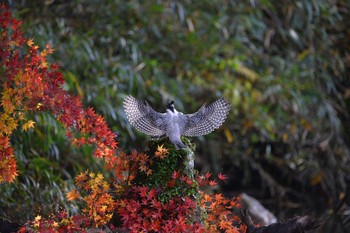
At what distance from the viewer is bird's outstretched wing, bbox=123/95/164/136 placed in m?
2.58

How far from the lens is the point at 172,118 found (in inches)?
100

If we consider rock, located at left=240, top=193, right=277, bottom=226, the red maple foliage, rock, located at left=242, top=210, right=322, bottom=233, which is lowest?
rock, located at left=240, top=193, right=277, bottom=226

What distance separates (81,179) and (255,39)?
4022 mm

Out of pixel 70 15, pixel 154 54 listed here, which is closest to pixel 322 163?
pixel 154 54

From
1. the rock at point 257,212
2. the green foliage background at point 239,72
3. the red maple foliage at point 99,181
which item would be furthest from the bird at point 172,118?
the green foliage background at point 239,72

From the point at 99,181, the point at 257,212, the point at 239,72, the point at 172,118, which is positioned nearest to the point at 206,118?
the point at 172,118

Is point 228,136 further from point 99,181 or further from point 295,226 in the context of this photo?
point 99,181

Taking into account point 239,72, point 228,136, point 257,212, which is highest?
point 239,72

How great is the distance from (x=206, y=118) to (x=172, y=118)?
6.2 inches

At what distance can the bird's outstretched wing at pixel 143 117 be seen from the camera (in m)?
2.58

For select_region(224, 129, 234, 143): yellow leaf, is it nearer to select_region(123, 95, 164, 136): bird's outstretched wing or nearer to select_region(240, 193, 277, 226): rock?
select_region(240, 193, 277, 226): rock

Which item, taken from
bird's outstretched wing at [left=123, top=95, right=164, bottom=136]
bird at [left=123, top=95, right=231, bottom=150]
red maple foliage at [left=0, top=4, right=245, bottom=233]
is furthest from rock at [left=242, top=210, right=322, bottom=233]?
bird's outstretched wing at [left=123, top=95, right=164, bottom=136]

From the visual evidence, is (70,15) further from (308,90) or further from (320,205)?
(320,205)

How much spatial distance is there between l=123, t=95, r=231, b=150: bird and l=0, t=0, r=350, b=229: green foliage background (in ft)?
6.48
